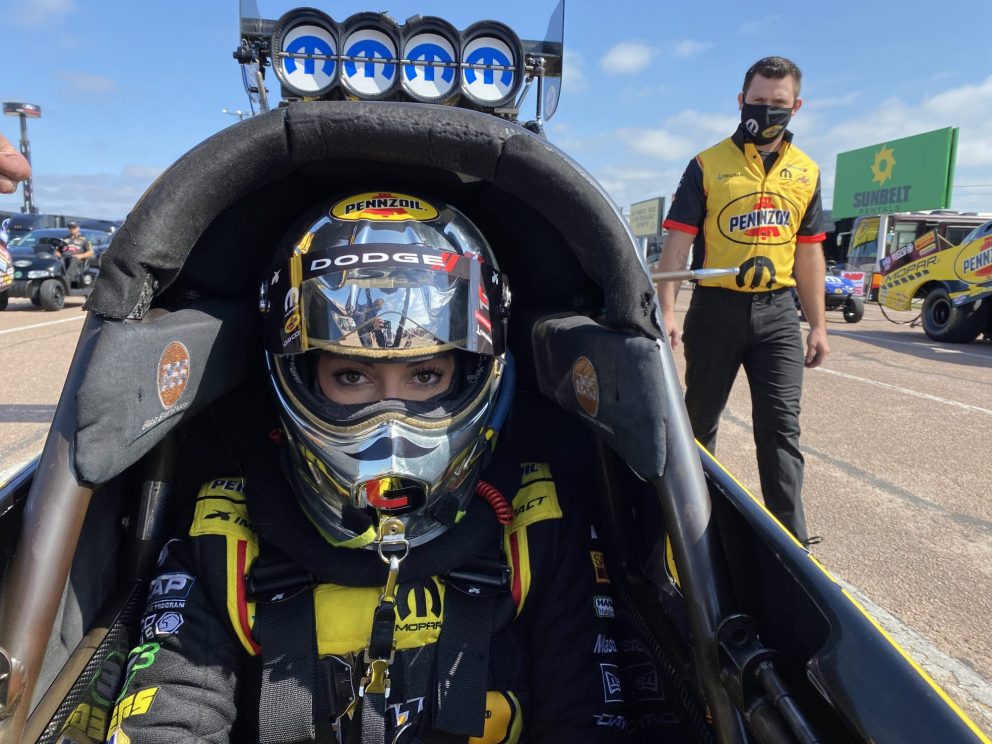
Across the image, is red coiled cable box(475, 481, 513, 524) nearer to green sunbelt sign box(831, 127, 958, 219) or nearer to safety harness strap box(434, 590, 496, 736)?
safety harness strap box(434, 590, 496, 736)

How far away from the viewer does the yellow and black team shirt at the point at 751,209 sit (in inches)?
112

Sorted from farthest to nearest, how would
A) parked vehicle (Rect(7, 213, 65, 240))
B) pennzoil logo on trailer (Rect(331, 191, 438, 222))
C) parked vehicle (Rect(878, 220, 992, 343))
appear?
parked vehicle (Rect(7, 213, 65, 240)) → parked vehicle (Rect(878, 220, 992, 343)) → pennzoil logo on trailer (Rect(331, 191, 438, 222))

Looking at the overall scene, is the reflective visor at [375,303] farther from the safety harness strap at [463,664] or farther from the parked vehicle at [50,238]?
the parked vehicle at [50,238]

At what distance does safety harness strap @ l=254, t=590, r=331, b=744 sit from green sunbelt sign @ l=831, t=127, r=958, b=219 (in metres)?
27.2

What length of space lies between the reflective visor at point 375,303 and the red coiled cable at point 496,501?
309 mm

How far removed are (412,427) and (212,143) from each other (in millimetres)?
608

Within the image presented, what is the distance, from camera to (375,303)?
131 cm

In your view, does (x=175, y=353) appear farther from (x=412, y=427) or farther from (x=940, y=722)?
(x=940, y=722)

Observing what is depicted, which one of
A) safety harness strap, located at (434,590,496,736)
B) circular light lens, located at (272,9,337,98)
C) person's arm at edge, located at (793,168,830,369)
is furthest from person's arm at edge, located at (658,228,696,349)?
safety harness strap, located at (434,590,496,736)

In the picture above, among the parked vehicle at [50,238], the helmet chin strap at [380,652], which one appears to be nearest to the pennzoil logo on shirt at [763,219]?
the helmet chin strap at [380,652]

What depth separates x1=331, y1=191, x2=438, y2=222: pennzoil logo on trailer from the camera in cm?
141

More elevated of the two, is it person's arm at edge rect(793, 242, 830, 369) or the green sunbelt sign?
the green sunbelt sign

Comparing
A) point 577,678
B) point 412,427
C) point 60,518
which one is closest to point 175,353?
point 60,518

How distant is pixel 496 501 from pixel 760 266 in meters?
1.87
